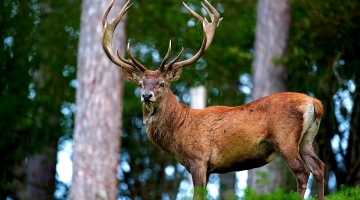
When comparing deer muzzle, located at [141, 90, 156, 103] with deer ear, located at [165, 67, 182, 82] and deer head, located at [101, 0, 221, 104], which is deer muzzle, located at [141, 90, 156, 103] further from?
deer ear, located at [165, 67, 182, 82]

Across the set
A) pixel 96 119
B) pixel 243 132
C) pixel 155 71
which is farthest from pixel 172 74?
pixel 96 119

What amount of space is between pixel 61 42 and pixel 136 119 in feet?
10.8

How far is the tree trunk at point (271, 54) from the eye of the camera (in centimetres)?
1541

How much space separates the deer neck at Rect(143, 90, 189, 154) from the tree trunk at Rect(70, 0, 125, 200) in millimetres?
4143

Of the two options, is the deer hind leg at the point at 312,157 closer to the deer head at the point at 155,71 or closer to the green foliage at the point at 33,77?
the deer head at the point at 155,71

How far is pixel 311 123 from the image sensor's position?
8438 millimetres

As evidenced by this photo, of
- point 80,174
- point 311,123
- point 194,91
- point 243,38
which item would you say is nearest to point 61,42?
point 243,38

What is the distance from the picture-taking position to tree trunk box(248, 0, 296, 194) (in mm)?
15406

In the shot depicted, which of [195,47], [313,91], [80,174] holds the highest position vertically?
[195,47]

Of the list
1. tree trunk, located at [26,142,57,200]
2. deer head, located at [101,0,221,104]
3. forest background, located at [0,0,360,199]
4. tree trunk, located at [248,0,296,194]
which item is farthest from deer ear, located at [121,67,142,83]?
tree trunk, located at [26,142,57,200]

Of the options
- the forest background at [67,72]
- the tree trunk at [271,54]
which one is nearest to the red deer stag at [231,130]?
the tree trunk at [271,54]

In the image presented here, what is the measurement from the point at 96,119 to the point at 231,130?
194 inches

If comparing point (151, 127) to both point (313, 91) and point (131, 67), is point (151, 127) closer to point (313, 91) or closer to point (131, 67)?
point (131, 67)

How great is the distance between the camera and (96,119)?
13172 mm
